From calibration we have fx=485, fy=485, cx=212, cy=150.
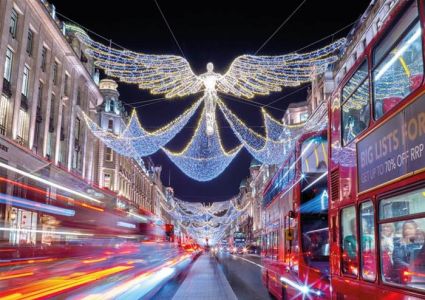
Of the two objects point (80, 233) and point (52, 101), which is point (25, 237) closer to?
point (80, 233)

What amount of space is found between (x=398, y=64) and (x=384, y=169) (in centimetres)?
117

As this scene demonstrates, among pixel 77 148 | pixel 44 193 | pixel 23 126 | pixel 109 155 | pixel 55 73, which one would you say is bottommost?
pixel 44 193

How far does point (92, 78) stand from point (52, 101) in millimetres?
10384

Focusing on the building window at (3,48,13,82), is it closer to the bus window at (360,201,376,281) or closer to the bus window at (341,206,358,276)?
the bus window at (341,206,358,276)

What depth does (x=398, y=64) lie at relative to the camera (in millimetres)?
5348

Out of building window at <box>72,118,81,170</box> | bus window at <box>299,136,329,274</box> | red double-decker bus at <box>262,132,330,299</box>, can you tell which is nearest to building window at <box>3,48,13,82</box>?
building window at <box>72,118,81,170</box>

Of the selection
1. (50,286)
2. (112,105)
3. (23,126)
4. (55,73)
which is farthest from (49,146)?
(50,286)

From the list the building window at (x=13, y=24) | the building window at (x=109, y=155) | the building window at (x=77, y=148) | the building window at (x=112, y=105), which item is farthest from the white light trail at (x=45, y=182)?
the building window at (x=112, y=105)

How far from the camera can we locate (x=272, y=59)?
15156 mm

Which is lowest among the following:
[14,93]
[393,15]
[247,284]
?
[247,284]

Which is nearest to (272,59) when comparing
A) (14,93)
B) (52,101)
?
(14,93)

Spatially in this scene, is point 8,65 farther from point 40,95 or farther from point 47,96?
point 47,96

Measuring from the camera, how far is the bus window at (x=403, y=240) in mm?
4676

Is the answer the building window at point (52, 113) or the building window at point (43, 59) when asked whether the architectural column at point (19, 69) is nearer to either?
the building window at point (43, 59)
